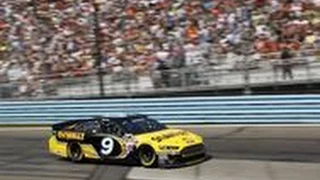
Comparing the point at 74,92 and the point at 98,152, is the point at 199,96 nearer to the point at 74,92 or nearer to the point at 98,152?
the point at 74,92

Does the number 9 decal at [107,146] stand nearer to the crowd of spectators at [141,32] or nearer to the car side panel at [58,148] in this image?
the car side panel at [58,148]

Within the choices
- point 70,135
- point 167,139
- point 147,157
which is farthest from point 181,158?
point 70,135

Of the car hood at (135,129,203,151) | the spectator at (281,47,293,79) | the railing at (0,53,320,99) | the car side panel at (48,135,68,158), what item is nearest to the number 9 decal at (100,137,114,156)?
the car hood at (135,129,203,151)

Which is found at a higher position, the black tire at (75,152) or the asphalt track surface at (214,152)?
the black tire at (75,152)

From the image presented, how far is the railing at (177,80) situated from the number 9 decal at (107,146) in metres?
6.43

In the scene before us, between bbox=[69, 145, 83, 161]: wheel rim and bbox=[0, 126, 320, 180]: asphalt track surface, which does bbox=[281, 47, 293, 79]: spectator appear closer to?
bbox=[0, 126, 320, 180]: asphalt track surface

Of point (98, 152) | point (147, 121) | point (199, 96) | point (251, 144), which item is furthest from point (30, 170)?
point (199, 96)

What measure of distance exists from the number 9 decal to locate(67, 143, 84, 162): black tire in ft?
2.64

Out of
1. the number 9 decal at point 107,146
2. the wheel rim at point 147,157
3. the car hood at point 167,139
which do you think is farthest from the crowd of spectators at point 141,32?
the wheel rim at point 147,157

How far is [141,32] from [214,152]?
8256 mm

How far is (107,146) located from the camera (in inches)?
593

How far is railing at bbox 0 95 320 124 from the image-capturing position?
19.8m

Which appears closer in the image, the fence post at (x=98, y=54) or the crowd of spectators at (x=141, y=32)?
the crowd of spectators at (x=141, y=32)

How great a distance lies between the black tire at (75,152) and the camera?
15.8 meters
